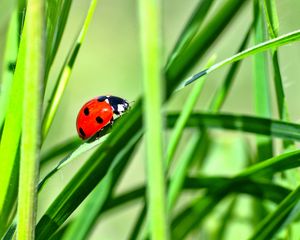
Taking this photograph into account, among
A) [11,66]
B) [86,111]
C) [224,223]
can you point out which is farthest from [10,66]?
[224,223]

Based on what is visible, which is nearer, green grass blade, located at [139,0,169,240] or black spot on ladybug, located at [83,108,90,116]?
green grass blade, located at [139,0,169,240]

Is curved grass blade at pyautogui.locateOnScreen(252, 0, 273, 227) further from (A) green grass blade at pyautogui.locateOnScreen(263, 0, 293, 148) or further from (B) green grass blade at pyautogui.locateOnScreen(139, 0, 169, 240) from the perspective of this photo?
(B) green grass blade at pyautogui.locateOnScreen(139, 0, 169, 240)

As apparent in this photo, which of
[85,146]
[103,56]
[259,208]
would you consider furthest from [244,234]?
[103,56]

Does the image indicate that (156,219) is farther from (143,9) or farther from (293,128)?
(293,128)

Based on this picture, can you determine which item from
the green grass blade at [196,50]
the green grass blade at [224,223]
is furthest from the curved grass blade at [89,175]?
the green grass blade at [224,223]

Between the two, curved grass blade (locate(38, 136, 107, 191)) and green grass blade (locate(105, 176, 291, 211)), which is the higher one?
curved grass blade (locate(38, 136, 107, 191))

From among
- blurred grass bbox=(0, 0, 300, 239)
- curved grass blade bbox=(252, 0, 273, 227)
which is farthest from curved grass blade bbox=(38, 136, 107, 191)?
curved grass blade bbox=(252, 0, 273, 227)

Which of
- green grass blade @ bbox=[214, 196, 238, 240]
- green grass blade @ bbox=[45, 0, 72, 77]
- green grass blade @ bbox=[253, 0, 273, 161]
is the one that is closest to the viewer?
green grass blade @ bbox=[45, 0, 72, 77]
